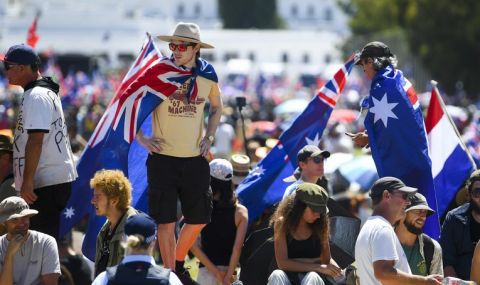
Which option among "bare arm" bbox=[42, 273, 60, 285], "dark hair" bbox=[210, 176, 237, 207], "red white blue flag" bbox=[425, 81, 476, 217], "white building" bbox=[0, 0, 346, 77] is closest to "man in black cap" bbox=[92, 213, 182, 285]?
"bare arm" bbox=[42, 273, 60, 285]

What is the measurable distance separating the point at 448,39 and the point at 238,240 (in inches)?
2052

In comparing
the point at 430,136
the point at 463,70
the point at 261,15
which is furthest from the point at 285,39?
the point at 430,136

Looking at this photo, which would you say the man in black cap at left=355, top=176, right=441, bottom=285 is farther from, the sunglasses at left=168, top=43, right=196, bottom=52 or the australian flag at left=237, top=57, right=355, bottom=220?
the australian flag at left=237, top=57, right=355, bottom=220

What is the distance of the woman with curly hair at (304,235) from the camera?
30.4 feet

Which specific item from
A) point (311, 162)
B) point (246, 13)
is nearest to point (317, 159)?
point (311, 162)

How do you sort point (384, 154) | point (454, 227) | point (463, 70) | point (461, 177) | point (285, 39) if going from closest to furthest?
point (454, 227) → point (384, 154) → point (461, 177) → point (463, 70) → point (285, 39)

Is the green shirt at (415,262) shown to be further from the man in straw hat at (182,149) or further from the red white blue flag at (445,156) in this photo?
the red white blue flag at (445,156)

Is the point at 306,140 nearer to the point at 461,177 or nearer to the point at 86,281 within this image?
the point at 461,177

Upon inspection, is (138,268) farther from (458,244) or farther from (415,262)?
(458,244)

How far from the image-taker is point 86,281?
427 inches

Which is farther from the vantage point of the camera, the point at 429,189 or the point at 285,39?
the point at 285,39

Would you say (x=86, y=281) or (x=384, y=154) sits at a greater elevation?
(x=384, y=154)

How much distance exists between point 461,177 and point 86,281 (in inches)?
137

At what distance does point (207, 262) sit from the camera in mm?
10586
